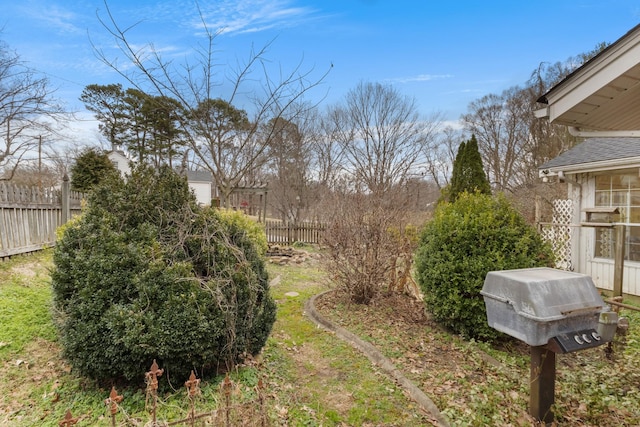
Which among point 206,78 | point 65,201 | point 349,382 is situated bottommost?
point 349,382

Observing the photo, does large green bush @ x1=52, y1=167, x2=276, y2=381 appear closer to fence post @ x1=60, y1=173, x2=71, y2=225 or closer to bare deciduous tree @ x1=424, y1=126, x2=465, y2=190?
fence post @ x1=60, y1=173, x2=71, y2=225

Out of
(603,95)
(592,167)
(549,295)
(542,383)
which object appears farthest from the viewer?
(592,167)

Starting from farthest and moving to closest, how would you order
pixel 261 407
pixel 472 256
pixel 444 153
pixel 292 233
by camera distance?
pixel 444 153 → pixel 292 233 → pixel 472 256 → pixel 261 407

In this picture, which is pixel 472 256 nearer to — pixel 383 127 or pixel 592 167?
pixel 592 167

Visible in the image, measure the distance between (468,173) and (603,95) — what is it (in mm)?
7724

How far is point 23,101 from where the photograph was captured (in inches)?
357

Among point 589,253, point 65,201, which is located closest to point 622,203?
point 589,253

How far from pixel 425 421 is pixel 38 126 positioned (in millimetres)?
12816

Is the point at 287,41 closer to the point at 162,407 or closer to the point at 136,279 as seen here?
the point at 136,279

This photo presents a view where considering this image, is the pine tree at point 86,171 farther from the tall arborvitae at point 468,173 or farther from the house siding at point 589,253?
the house siding at point 589,253

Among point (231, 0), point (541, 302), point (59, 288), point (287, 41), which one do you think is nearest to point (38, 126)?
point (231, 0)

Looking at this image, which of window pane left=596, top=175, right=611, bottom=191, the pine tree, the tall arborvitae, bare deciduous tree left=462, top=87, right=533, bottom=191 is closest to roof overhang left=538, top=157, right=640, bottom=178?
window pane left=596, top=175, right=611, bottom=191

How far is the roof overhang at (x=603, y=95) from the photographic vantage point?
2248mm

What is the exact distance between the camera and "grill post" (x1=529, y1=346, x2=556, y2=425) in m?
2.29
